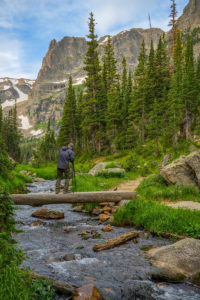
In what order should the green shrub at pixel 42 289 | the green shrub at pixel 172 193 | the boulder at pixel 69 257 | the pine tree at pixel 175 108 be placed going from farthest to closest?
the pine tree at pixel 175 108, the green shrub at pixel 172 193, the boulder at pixel 69 257, the green shrub at pixel 42 289

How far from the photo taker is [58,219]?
1021cm

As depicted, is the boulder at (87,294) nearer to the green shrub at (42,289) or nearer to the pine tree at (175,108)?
the green shrub at (42,289)

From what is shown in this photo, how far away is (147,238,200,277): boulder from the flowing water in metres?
0.30

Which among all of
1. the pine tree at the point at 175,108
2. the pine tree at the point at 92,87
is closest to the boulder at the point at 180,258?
the pine tree at the point at 175,108

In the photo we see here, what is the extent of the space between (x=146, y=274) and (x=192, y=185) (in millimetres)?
6675

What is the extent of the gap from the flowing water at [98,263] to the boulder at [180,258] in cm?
30

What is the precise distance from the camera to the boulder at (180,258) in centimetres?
520

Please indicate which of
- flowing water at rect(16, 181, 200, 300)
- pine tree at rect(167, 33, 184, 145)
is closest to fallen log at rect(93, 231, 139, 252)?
flowing water at rect(16, 181, 200, 300)

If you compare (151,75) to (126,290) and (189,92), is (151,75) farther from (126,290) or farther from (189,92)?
(126,290)

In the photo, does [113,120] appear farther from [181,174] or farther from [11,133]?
[11,133]

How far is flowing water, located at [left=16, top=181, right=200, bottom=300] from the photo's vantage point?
4.58 m

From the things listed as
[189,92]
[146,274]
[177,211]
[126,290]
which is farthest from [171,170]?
[189,92]

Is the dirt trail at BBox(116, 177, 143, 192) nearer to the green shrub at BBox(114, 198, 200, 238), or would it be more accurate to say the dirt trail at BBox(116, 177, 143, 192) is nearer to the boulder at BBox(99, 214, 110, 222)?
the boulder at BBox(99, 214, 110, 222)

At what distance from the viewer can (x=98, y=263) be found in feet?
19.0
